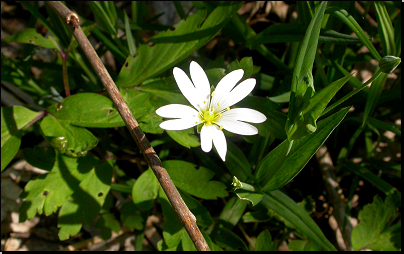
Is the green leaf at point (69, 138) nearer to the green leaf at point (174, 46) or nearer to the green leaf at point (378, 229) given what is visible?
the green leaf at point (174, 46)

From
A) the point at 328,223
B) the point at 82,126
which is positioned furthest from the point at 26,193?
the point at 328,223

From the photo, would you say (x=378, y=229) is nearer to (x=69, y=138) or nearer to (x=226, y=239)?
(x=226, y=239)

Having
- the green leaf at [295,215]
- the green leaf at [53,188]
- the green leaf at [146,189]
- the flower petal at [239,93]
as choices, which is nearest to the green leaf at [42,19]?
the green leaf at [53,188]

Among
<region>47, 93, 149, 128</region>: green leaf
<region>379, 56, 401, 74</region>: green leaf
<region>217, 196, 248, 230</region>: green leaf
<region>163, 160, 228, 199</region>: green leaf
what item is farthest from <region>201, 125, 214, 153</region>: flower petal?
<region>217, 196, 248, 230</region>: green leaf

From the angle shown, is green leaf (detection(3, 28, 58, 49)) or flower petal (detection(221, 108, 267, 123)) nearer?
flower petal (detection(221, 108, 267, 123))

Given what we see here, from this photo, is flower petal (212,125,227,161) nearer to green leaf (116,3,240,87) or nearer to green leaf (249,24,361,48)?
green leaf (116,3,240,87)

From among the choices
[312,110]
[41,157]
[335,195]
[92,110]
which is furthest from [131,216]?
[312,110]

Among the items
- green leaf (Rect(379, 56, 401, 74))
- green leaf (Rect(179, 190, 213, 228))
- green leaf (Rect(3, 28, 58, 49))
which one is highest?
green leaf (Rect(379, 56, 401, 74))
